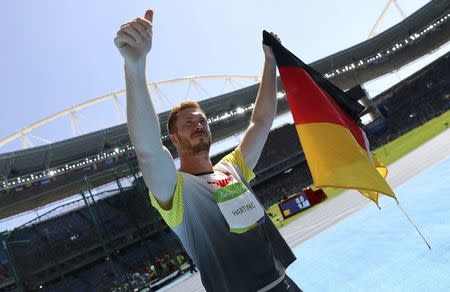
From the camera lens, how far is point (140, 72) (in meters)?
1.66

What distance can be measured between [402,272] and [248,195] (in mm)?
3463

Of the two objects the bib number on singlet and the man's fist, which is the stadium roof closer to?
the bib number on singlet

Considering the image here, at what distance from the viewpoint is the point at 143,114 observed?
1.71 metres

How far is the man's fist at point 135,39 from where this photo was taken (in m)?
1.58

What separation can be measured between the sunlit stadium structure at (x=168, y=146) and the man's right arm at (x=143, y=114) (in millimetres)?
14122

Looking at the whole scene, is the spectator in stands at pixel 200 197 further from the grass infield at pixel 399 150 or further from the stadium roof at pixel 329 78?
the stadium roof at pixel 329 78

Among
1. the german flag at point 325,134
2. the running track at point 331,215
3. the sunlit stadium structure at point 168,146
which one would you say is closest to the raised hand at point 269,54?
the german flag at point 325,134

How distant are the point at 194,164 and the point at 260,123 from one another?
0.80 metres

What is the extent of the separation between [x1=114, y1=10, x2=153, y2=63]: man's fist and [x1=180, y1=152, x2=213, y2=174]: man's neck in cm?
78

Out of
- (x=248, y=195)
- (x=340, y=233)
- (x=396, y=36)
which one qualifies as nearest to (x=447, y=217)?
(x=340, y=233)

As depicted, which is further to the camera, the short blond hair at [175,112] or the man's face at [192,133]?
the short blond hair at [175,112]

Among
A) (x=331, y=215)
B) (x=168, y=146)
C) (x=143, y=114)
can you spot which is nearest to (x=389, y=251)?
(x=143, y=114)

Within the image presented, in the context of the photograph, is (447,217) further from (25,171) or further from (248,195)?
(25,171)

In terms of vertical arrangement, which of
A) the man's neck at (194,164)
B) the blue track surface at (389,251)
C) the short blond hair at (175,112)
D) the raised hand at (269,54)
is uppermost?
the raised hand at (269,54)
